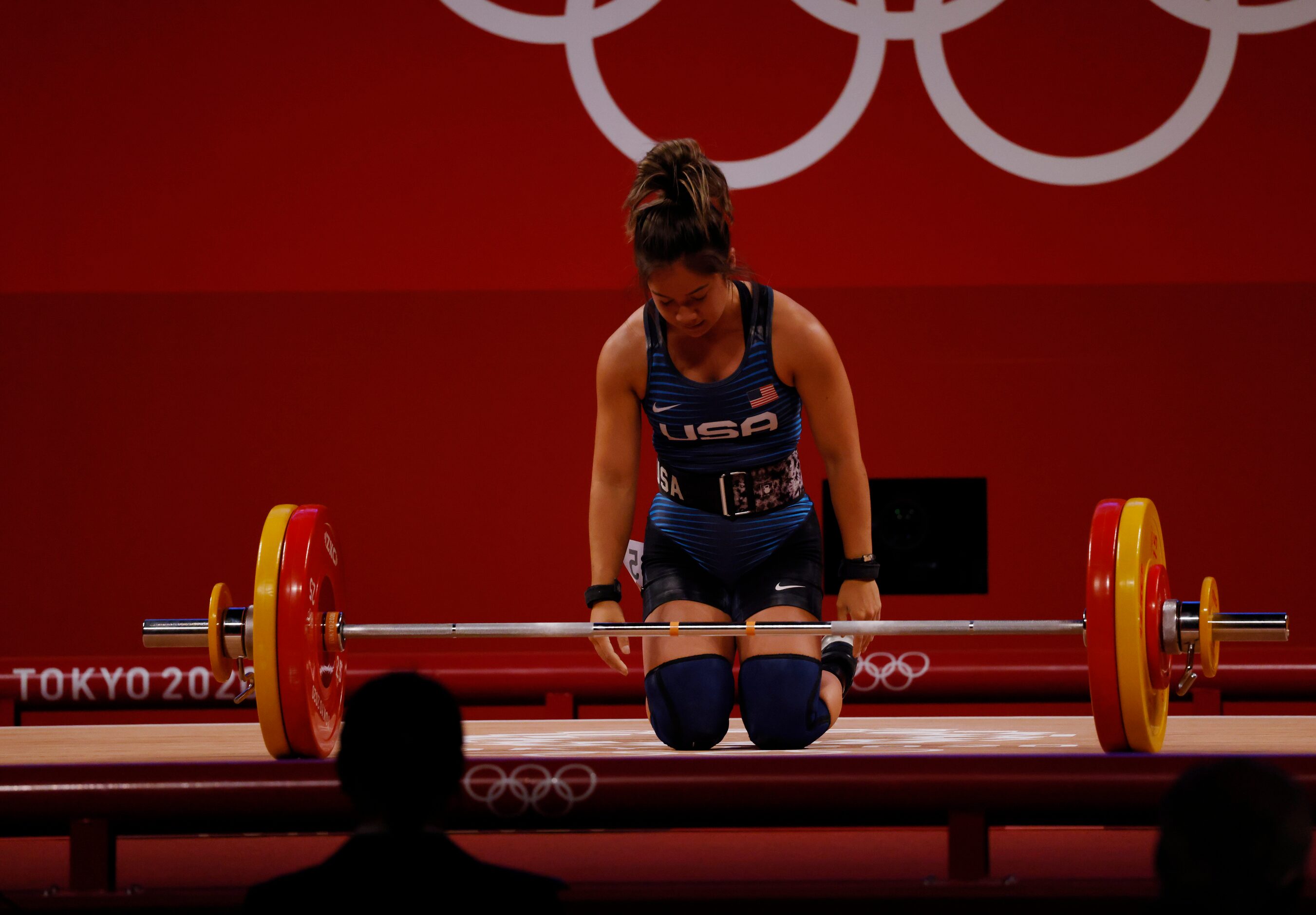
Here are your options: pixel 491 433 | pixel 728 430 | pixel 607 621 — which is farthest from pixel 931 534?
pixel 607 621

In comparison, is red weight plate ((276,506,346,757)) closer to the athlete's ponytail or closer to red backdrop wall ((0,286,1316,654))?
the athlete's ponytail

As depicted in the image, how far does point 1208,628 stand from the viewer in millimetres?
2229

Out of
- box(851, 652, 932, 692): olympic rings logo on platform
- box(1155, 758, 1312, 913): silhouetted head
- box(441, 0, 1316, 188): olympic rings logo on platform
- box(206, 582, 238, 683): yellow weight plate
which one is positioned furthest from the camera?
box(441, 0, 1316, 188): olympic rings logo on platform

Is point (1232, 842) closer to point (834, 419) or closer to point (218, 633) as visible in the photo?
Result: point (834, 419)

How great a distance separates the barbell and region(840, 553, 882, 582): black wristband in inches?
6.6

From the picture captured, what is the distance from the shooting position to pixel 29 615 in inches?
159

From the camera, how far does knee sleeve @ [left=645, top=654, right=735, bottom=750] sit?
8.43 ft

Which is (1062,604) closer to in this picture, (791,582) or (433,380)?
(791,582)

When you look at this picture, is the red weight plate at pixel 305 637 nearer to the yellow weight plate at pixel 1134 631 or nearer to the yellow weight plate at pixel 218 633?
the yellow weight plate at pixel 218 633

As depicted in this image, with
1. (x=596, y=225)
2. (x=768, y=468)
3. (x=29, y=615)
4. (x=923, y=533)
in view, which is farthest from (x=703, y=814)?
(x=29, y=615)

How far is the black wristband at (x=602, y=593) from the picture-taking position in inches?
103

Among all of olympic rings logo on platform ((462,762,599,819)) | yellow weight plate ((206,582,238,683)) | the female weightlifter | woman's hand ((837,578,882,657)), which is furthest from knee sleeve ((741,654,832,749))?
yellow weight plate ((206,582,238,683))

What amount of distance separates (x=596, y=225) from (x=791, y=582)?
178 centimetres

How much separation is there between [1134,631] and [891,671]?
1509 mm
